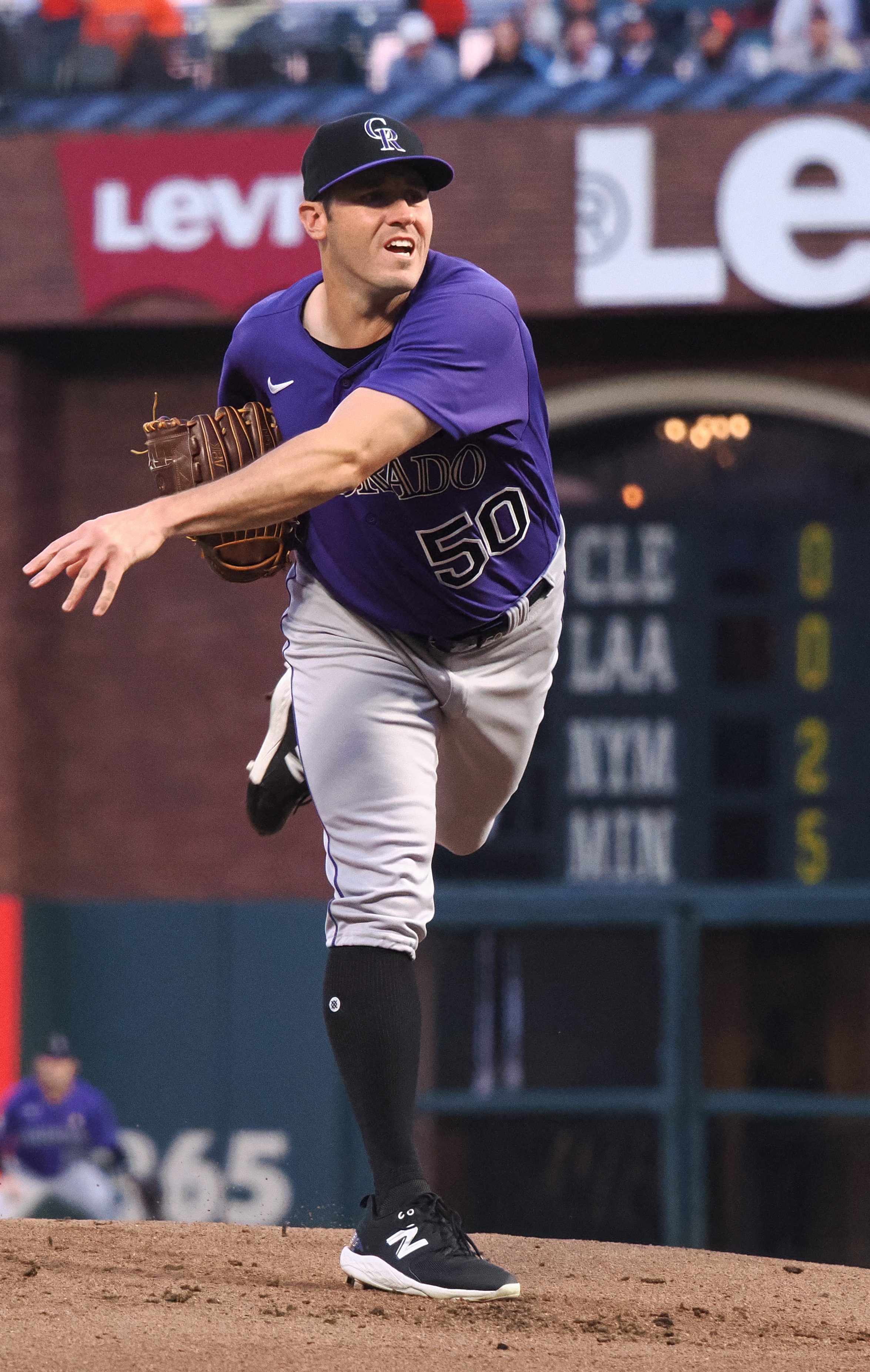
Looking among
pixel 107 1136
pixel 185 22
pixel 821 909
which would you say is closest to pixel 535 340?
pixel 185 22

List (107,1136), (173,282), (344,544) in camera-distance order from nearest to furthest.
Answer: (344,544), (107,1136), (173,282)

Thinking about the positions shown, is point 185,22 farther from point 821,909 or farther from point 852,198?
point 821,909

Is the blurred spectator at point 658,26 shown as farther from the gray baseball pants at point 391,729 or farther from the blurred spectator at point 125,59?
the gray baseball pants at point 391,729

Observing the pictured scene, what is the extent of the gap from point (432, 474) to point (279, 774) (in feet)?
2.54

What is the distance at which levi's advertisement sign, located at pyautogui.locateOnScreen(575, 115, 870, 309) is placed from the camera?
8562mm

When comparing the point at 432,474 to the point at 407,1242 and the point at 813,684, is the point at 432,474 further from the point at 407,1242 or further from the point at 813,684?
the point at 813,684

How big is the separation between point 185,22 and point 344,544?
7300mm

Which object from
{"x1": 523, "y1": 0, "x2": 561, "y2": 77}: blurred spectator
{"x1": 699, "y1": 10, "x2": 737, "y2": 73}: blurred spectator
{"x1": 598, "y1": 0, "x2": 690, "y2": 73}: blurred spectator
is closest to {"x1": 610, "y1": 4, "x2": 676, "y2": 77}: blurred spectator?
{"x1": 598, "y1": 0, "x2": 690, "y2": 73}: blurred spectator

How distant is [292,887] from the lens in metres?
9.45

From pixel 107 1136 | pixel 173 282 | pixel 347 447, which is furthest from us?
pixel 173 282

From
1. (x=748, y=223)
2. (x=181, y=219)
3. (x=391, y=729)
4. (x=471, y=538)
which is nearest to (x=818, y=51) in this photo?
(x=748, y=223)

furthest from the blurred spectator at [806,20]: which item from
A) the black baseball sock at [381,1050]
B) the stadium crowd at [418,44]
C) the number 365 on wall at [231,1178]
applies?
the black baseball sock at [381,1050]

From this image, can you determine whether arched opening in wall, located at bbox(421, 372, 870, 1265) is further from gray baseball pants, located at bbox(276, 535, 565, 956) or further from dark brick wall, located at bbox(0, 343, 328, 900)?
gray baseball pants, located at bbox(276, 535, 565, 956)

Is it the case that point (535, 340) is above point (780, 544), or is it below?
above
